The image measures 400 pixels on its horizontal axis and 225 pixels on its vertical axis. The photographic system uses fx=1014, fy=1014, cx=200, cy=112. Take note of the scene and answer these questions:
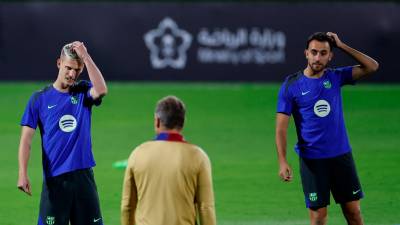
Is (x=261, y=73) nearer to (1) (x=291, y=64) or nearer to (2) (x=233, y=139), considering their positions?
(1) (x=291, y=64)

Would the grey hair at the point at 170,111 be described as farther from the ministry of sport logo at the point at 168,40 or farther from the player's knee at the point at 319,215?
the ministry of sport logo at the point at 168,40

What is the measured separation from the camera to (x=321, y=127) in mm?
9219

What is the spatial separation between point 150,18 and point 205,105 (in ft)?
11.2

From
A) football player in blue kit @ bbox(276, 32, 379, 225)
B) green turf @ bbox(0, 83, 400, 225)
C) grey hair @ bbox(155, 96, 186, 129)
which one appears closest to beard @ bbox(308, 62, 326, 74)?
football player in blue kit @ bbox(276, 32, 379, 225)

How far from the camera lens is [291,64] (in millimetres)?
23219

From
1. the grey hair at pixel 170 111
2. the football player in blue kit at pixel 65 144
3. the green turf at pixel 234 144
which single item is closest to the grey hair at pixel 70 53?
the football player in blue kit at pixel 65 144

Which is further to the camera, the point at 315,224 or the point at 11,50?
the point at 11,50

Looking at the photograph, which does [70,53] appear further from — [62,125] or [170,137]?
[170,137]

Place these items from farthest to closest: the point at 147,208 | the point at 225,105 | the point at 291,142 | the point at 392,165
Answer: the point at 225,105, the point at 291,142, the point at 392,165, the point at 147,208

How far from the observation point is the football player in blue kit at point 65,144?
330 inches

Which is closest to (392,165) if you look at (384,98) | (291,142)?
(291,142)

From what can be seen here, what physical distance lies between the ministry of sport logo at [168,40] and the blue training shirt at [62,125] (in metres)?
14.7

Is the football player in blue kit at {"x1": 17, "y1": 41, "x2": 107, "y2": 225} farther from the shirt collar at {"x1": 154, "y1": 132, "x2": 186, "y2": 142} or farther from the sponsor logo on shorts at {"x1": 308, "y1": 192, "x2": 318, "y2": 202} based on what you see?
the sponsor logo on shorts at {"x1": 308, "y1": 192, "x2": 318, "y2": 202}

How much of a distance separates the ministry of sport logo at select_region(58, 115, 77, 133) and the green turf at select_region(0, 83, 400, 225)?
10.1 feet
